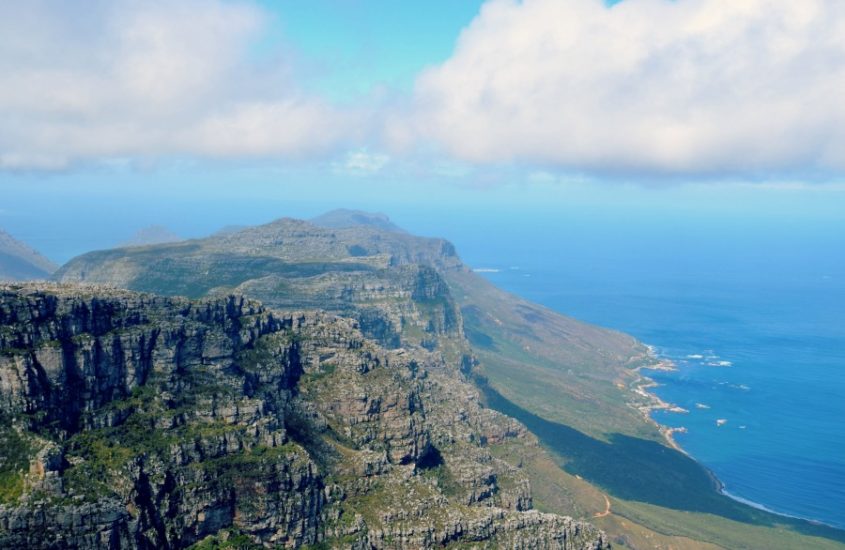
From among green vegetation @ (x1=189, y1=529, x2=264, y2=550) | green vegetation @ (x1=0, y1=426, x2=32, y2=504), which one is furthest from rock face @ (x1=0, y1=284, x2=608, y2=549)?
green vegetation @ (x1=189, y1=529, x2=264, y2=550)

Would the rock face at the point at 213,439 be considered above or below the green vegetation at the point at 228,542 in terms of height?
above

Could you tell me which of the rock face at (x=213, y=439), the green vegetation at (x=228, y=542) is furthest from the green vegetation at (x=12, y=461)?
the green vegetation at (x=228, y=542)

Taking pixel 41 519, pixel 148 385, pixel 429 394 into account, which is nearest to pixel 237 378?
pixel 148 385

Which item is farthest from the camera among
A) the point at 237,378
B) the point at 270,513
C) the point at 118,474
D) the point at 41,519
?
the point at 237,378

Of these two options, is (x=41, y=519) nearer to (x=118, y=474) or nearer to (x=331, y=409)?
(x=118, y=474)

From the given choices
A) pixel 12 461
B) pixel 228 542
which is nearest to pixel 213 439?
pixel 228 542

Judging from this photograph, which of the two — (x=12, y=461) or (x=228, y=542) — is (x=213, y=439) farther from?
(x=12, y=461)

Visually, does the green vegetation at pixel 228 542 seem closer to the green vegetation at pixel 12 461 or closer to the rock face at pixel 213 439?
the rock face at pixel 213 439

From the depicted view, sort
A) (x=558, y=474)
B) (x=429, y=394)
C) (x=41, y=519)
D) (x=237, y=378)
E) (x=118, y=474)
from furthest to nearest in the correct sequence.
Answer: (x=558, y=474), (x=429, y=394), (x=237, y=378), (x=118, y=474), (x=41, y=519)
